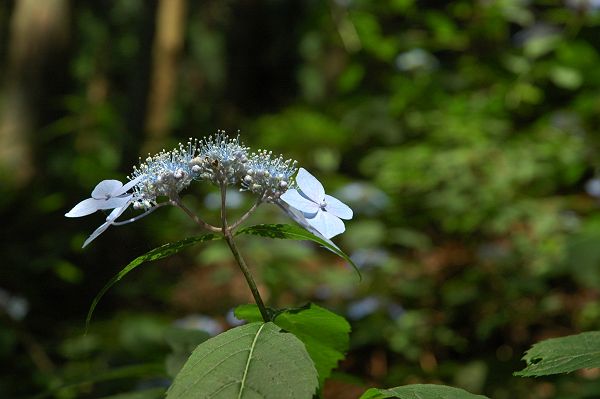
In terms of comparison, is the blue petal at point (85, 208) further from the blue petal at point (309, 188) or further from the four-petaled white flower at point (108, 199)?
the blue petal at point (309, 188)

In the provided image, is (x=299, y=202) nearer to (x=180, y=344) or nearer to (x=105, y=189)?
(x=105, y=189)

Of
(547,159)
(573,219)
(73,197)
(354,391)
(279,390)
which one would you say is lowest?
(279,390)

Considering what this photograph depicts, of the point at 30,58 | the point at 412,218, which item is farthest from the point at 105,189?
the point at 30,58

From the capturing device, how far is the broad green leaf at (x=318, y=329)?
0.91 m

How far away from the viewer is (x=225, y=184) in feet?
2.88

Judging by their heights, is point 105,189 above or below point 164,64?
below

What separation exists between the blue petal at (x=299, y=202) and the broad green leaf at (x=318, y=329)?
0.47 ft

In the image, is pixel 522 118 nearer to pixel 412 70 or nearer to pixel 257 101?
pixel 412 70

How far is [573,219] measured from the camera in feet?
11.4

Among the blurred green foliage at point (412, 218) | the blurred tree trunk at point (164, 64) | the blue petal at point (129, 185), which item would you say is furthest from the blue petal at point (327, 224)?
the blurred tree trunk at point (164, 64)

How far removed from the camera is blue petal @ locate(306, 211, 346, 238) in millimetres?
829

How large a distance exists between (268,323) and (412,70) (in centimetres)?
299

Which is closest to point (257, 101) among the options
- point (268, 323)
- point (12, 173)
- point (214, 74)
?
point (214, 74)

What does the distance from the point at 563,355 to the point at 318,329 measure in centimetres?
32
